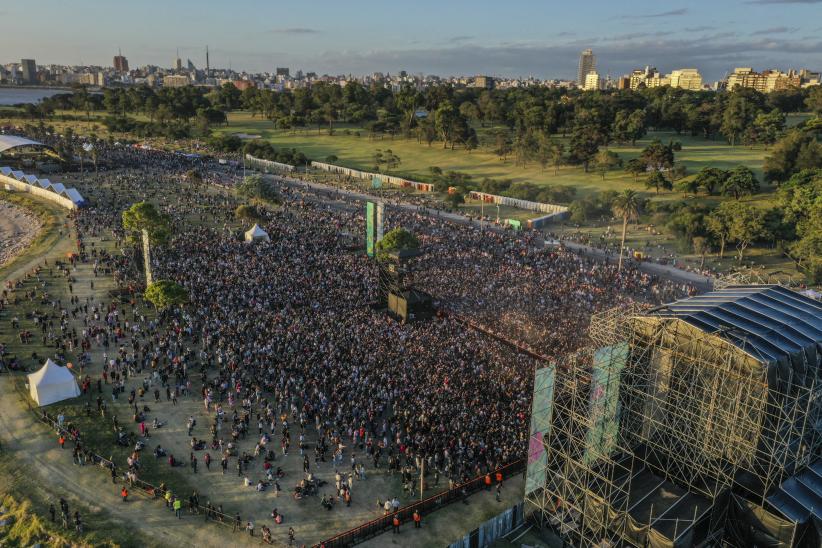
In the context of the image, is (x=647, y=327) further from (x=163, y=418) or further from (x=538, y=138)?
(x=538, y=138)

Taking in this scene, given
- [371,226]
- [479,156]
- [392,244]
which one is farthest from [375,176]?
[392,244]

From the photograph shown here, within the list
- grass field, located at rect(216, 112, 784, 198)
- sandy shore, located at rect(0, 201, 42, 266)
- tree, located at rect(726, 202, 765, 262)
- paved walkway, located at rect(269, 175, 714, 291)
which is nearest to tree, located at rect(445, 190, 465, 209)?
paved walkway, located at rect(269, 175, 714, 291)

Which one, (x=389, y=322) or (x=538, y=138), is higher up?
(x=538, y=138)

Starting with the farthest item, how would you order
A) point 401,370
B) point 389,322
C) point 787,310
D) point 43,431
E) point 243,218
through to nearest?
point 243,218 < point 389,322 < point 401,370 < point 43,431 < point 787,310

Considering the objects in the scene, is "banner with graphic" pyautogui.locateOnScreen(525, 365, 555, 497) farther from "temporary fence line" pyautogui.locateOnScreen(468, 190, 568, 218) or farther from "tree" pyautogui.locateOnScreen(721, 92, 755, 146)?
"tree" pyautogui.locateOnScreen(721, 92, 755, 146)

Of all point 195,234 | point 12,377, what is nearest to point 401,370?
point 12,377

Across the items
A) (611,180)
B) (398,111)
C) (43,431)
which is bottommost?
(43,431)

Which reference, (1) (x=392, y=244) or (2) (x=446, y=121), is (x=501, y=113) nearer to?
(2) (x=446, y=121)
